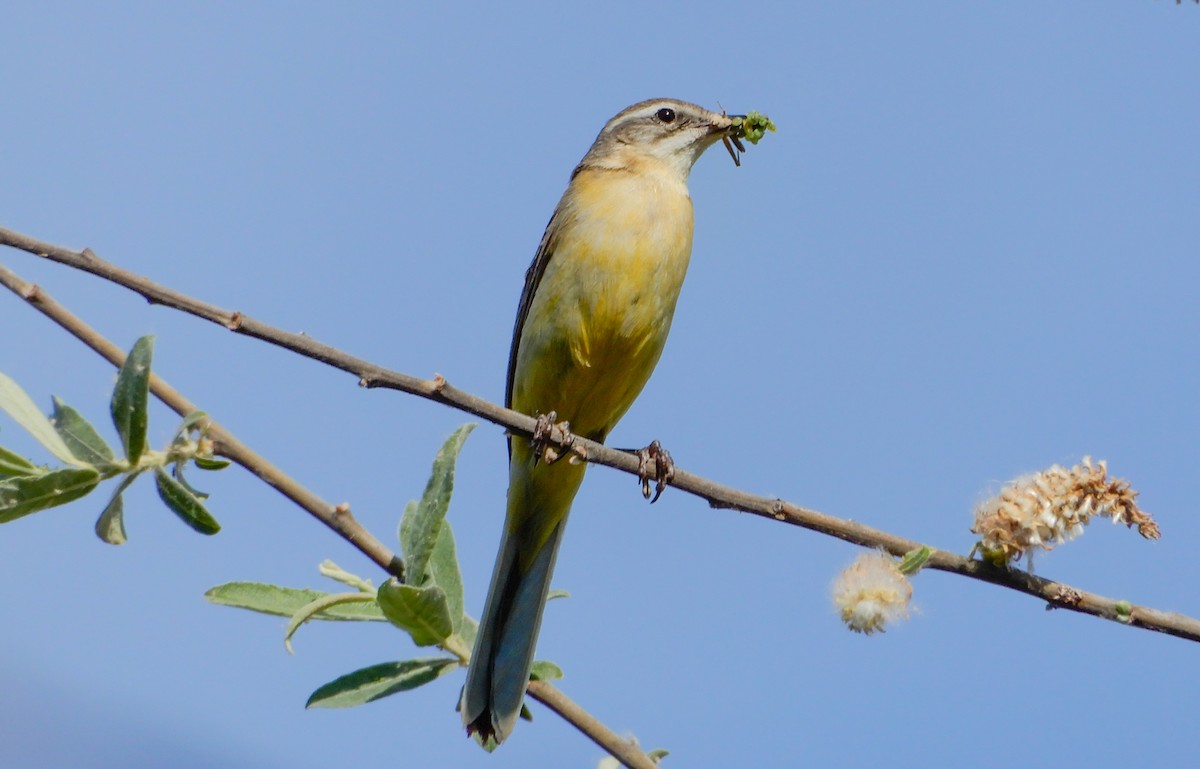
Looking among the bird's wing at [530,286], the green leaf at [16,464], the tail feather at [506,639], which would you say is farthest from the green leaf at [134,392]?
the bird's wing at [530,286]

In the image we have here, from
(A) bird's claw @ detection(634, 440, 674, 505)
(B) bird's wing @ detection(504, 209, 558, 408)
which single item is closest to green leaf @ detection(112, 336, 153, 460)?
(A) bird's claw @ detection(634, 440, 674, 505)

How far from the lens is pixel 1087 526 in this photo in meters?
2.49

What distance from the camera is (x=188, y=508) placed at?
7.79 ft

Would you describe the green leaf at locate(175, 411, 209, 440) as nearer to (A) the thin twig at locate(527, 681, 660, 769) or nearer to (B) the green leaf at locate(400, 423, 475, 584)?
(B) the green leaf at locate(400, 423, 475, 584)

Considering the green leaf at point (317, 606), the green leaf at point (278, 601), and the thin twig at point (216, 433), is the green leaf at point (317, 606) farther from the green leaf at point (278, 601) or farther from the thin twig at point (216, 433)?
the thin twig at point (216, 433)

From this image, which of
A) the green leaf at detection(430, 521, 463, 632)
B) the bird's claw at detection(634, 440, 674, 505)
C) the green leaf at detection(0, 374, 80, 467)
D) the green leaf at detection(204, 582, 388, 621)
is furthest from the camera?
the bird's claw at detection(634, 440, 674, 505)

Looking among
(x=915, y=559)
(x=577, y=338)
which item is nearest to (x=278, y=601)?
(x=915, y=559)

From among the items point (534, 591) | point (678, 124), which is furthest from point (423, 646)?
point (678, 124)

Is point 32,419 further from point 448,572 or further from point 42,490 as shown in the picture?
point 448,572

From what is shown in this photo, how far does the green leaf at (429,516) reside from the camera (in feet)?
8.44

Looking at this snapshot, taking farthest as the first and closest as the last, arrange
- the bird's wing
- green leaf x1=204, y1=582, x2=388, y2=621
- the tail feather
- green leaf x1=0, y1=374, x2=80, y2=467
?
the bird's wing < the tail feather < green leaf x1=204, y1=582, x2=388, y2=621 < green leaf x1=0, y1=374, x2=80, y2=467

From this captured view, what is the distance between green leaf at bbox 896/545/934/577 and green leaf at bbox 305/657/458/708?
114cm

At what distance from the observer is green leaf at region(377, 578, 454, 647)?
2494mm

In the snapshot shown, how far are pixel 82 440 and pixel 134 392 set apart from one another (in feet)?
0.64
